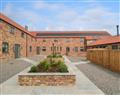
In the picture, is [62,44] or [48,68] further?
[62,44]

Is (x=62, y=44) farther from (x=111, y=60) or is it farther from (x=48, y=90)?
(x=48, y=90)

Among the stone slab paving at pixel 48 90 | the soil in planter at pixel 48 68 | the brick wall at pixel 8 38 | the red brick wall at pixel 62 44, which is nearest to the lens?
the stone slab paving at pixel 48 90

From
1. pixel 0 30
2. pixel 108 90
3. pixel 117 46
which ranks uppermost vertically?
pixel 0 30

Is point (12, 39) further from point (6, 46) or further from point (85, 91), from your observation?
point (85, 91)

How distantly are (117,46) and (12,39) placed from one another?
14.6 meters

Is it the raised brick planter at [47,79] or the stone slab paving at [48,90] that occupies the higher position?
the raised brick planter at [47,79]

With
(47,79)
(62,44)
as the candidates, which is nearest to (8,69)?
(47,79)

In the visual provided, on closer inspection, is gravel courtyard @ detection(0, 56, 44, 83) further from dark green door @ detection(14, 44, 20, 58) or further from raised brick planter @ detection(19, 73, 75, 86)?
dark green door @ detection(14, 44, 20, 58)

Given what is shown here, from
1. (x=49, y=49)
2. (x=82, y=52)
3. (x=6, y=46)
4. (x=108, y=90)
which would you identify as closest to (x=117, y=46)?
(x=6, y=46)

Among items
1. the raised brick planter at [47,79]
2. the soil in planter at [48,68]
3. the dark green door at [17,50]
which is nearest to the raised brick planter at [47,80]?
the raised brick planter at [47,79]

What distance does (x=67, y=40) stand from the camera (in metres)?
56.0

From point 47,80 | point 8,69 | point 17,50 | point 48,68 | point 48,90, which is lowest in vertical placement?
point 48,90

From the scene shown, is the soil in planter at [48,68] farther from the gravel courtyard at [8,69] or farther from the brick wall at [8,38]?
the brick wall at [8,38]

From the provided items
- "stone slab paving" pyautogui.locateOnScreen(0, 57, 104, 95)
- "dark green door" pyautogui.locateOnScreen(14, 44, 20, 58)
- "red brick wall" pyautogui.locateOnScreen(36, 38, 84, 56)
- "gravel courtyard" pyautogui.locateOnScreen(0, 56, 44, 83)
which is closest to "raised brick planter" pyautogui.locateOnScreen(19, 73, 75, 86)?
"stone slab paving" pyautogui.locateOnScreen(0, 57, 104, 95)
